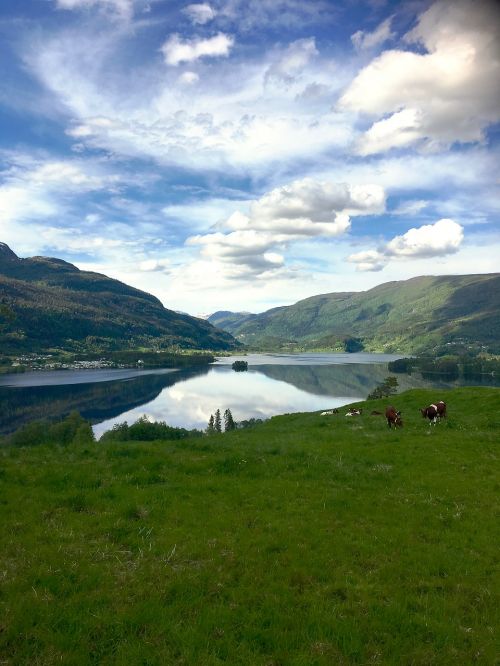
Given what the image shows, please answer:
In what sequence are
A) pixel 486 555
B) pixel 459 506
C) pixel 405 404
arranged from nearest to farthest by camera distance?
pixel 486 555 → pixel 459 506 → pixel 405 404

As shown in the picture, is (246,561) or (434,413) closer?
(246,561)

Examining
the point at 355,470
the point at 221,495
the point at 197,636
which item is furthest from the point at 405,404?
the point at 197,636

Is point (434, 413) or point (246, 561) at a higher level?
point (246, 561)

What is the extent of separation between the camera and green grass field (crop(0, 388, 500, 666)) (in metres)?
8.45

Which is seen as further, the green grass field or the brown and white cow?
the brown and white cow

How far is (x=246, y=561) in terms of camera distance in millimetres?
11562

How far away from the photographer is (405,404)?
1882 inches

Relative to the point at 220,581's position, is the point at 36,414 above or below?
below

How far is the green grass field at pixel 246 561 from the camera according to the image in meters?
8.45

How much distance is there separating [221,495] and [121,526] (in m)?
4.32

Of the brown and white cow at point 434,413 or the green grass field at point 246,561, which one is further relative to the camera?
the brown and white cow at point 434,413

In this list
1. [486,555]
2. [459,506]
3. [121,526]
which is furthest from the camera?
[459,506]

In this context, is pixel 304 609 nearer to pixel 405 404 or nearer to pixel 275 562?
pixel 275 562

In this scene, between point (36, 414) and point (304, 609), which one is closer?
point (304, 609)
